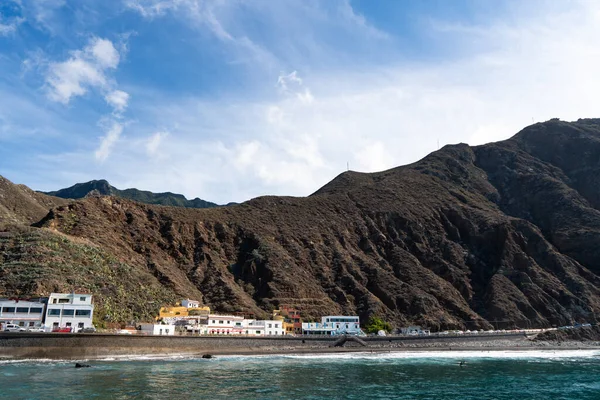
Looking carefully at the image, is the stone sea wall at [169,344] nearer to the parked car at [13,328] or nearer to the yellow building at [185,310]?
the parked car at [13,328]

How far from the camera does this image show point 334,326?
103 m

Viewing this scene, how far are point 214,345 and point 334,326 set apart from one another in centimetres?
3075

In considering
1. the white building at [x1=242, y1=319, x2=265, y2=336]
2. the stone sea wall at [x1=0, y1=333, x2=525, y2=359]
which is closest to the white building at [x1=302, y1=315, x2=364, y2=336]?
the stone sea wall at [x1=0, y1=333, x2=525, y2=359]

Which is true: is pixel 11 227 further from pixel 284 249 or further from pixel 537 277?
pixel 537 277

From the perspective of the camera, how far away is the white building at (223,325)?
88.2 m

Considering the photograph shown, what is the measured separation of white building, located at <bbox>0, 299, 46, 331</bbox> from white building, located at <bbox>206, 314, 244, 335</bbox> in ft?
89.4

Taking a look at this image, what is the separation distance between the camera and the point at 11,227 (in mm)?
88000

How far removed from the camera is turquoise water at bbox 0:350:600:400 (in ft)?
135

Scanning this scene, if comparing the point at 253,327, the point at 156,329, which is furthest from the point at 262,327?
the point at 156,329

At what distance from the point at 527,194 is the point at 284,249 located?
96555 millimetres

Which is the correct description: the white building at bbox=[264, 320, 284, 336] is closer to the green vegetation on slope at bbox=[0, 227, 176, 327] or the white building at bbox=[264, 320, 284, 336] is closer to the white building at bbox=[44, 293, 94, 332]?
the green vegetation on slope at bbox=[0, 227, 176, 327]

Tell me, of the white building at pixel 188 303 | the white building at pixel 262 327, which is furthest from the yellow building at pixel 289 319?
the white building at pixel 188 303

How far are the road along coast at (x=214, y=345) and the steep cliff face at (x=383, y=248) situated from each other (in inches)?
449

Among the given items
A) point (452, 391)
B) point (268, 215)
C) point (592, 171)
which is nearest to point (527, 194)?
point (592, 171)
